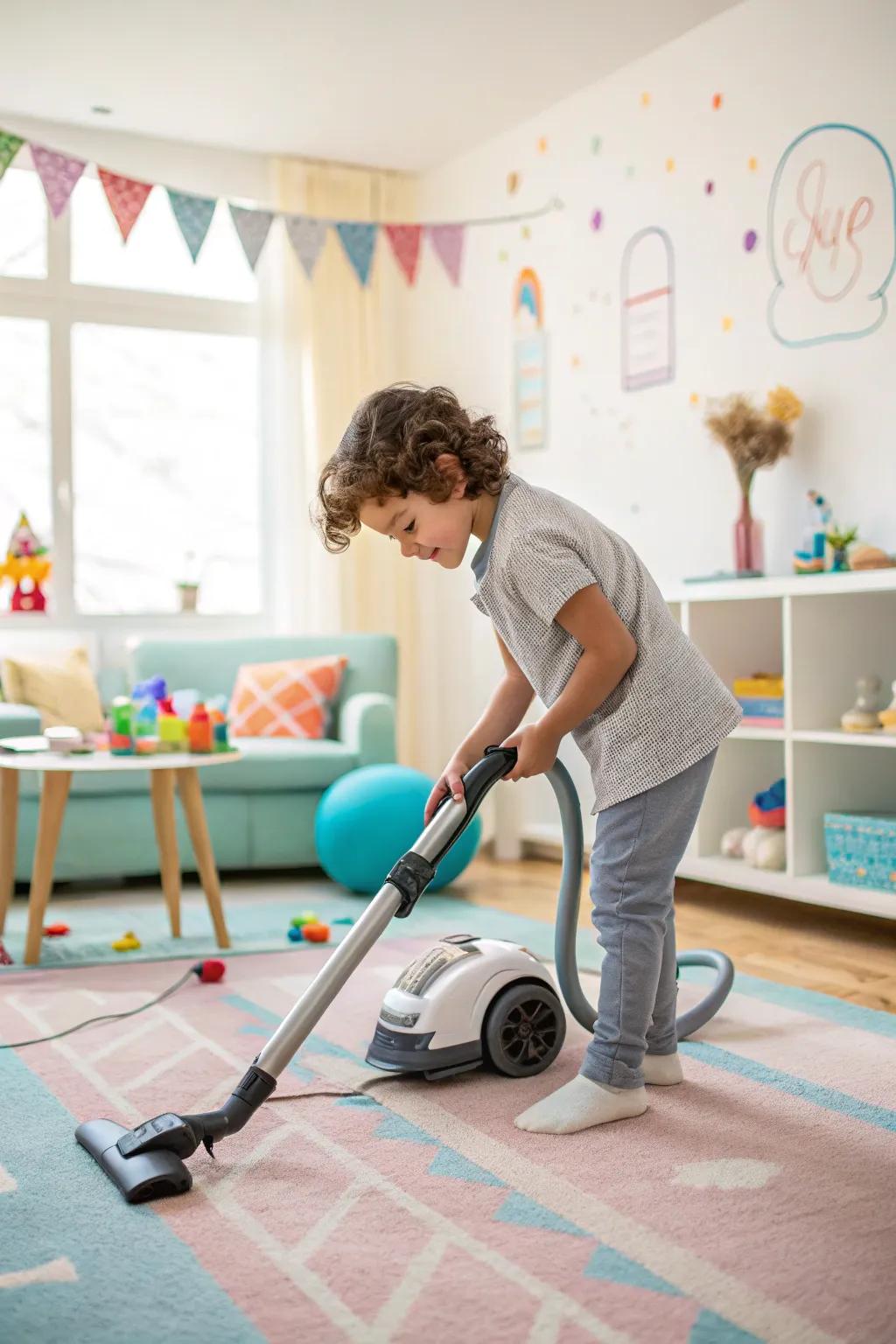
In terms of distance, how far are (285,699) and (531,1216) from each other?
2.96 metres

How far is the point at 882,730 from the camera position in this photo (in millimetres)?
3266

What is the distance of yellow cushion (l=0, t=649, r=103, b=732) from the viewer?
415cm

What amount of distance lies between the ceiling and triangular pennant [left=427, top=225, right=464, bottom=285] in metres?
0.39

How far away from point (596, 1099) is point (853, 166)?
8.87 ft

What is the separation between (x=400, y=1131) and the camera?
74.0 inches

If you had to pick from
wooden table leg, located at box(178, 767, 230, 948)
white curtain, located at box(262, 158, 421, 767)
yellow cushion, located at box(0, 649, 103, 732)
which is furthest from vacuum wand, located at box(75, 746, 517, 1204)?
white curtain, located at box(262, 158, 421, 767)

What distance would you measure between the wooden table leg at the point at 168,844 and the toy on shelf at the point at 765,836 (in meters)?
1.50

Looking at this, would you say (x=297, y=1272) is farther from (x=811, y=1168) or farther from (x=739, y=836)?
(x=739, y=836)

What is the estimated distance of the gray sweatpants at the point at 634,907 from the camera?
74.6 inches

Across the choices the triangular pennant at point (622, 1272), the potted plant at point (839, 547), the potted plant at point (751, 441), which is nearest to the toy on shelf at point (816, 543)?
the potted plant at point (839, 547)

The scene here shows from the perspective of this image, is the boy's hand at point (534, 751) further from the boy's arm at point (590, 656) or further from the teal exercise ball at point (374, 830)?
the teal exercise ball at point (374, 830)

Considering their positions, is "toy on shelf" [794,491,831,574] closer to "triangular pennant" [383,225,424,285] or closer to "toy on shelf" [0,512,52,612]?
"triangular pennant" [383,225,424,285]

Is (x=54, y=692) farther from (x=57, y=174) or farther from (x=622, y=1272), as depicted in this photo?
(x=622, y=1272)

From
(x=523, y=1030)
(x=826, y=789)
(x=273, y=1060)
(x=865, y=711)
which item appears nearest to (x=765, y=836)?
(x=826, y=789)
